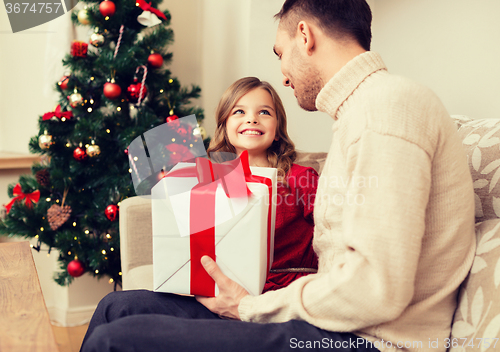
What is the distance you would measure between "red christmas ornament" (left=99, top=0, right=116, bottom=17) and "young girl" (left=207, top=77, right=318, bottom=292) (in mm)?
695

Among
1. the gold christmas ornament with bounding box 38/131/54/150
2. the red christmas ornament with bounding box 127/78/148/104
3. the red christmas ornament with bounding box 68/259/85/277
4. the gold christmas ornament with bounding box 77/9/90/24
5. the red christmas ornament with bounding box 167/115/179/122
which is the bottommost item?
the red christmas ornament with bounding box 68/259/85/277

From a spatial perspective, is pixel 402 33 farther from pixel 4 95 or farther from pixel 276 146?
pixel 4 95

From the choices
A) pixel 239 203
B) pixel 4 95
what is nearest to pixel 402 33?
pixel 239 203

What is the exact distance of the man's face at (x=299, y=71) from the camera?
91 cm

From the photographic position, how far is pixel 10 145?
2.39m

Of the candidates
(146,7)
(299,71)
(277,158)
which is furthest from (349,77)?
(146,7)

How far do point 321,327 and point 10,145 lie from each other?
2352 mm

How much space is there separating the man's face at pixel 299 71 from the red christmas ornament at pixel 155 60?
A: 938mm
